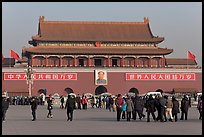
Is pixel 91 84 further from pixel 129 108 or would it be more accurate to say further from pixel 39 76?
pixel 129 108

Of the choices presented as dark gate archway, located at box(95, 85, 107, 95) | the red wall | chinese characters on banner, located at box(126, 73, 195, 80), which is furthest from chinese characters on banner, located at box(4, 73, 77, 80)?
chinese characters on banner, located at box(126, 73, 195, 80)

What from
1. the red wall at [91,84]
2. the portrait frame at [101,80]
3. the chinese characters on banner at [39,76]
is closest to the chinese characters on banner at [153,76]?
the red wall at [91,84]

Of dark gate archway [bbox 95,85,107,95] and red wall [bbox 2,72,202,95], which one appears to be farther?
dark gate archway [bbox 95,85,107,95]

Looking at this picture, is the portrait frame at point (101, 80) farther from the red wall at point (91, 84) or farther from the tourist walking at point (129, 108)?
the tourist walking at point (129, 108)

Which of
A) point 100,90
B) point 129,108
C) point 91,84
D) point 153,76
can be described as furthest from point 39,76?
point 129,108

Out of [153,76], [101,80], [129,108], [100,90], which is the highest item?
[153,76]

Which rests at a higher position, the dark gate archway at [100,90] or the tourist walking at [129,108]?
the dark gate archway at [100,90]

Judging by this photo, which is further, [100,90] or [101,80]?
[100,90]

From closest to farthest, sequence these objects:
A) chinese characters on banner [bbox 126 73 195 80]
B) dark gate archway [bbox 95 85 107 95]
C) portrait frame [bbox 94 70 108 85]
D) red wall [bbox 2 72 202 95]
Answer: red wall [bbox 2 72 202 95] < portrait frame [bbox 94 70 108 85] < chinese characters on banner [bbox 126 73 195 80] < dark gate archway [bbox 95 85 107 95]

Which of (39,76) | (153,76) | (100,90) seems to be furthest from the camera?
(100,90)

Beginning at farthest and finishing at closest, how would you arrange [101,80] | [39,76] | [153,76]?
1. [153,76]
2. [101,80]
3. [39,76]

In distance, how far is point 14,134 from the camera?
1455cm

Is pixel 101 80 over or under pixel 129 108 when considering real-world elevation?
over

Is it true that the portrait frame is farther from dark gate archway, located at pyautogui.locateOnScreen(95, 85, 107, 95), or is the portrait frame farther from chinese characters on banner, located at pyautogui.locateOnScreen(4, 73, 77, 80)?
chinese characters on banner, located at pyautogui.locateOnScreen(4, 73, 77, 80)
